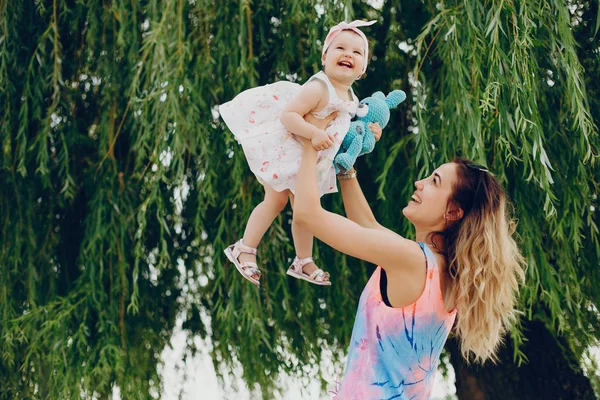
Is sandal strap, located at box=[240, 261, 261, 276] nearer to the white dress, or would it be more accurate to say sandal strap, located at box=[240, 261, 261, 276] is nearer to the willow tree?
the white dress

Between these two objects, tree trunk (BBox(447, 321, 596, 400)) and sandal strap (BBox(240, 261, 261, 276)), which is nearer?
Result: sandal strap (BBox(240, 261, 261, 276))

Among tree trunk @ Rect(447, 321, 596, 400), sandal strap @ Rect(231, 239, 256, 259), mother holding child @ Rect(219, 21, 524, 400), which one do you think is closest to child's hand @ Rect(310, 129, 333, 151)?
mother holding child @ Rect(219, 21, 524, 400)

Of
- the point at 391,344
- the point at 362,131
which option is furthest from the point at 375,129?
the point at 391,344

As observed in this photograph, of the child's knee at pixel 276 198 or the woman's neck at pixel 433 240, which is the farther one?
the child's knee at pixel 276 198

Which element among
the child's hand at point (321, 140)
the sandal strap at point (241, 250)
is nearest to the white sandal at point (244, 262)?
the sandal strap at point (241, 250)

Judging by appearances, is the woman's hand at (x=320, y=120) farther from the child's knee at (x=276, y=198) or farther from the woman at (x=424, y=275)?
the child's knee at (x=276, y=198)

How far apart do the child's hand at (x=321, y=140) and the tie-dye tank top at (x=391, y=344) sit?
28 cm

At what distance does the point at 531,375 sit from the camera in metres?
4.43

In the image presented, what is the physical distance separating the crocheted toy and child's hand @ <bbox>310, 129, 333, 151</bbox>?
0.12m

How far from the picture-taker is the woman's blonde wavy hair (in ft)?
6.61

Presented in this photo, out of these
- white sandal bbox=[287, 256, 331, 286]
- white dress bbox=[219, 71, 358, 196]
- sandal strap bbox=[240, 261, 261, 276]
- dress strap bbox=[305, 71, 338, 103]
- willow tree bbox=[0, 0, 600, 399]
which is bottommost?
willow tree bbox=[0, 0, 600, 399]

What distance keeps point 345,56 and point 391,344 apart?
0.60 meters

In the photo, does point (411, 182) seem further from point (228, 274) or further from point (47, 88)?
point (47, 88)

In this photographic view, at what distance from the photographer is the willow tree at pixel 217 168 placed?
10.5ft
